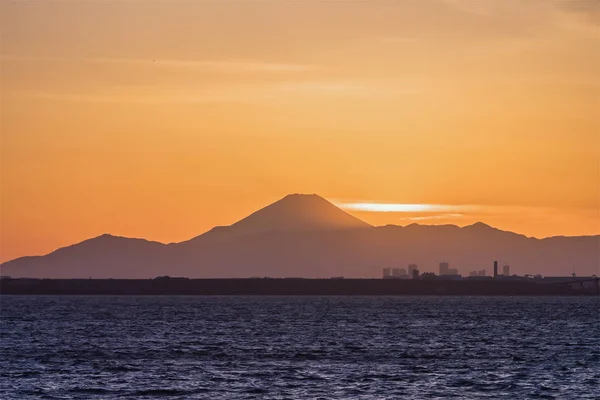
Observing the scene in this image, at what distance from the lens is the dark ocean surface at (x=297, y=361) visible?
53781mm

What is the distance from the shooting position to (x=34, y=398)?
167 feet

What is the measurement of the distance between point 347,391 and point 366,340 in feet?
110

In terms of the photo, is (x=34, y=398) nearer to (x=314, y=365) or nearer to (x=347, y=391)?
(x=347, y=391)

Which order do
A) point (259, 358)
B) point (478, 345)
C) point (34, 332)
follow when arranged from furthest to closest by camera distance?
1. point (34, 332)
2. point (478, 345)
3. point (259, 358)

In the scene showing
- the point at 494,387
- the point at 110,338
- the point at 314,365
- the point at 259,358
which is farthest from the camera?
the point at 110,338

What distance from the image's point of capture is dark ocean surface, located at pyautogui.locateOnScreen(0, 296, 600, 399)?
53781mm

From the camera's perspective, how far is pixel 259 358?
228ft

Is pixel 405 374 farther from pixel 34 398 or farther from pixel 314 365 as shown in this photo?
pixel 34 398

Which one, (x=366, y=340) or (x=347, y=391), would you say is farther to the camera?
(x=366, y=340)

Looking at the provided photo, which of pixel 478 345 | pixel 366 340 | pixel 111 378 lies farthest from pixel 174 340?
pixel 111 378

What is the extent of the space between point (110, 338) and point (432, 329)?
1189 inches

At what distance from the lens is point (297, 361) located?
67125 mm

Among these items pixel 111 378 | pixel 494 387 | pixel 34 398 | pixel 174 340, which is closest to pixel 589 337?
pixel 174 340

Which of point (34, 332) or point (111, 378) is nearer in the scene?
point (111, 378)
